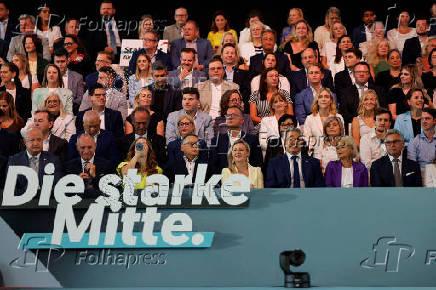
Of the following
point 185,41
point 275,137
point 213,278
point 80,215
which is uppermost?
point 185,41

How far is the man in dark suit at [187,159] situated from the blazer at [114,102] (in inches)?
55.9

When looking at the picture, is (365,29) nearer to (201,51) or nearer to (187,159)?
(201,51)

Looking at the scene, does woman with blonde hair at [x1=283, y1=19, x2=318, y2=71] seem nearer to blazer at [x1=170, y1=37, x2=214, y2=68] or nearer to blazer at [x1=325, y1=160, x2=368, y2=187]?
blazer at [x1=170, y1=37, x2=214, y2=68]

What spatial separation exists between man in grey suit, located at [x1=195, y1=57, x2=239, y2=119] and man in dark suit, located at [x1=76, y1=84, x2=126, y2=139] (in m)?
0.83

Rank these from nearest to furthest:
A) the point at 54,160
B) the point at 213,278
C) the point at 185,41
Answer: the point at 213,278 → the point at 54,160 → the point at 185,41

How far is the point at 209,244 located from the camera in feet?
20.3

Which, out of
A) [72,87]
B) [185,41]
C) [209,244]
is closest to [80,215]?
[209,244]

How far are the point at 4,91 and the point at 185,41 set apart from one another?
2206mm

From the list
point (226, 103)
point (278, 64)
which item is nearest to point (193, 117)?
point (226, 103)

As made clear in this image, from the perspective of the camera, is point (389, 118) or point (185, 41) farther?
point (185, 41)

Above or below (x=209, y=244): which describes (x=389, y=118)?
above

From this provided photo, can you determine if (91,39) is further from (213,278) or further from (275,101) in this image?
(213,278)

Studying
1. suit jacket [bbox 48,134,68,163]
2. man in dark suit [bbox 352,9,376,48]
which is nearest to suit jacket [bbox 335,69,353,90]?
man in dark suit [bbox 352,9,376,48]

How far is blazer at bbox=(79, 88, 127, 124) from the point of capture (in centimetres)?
830
